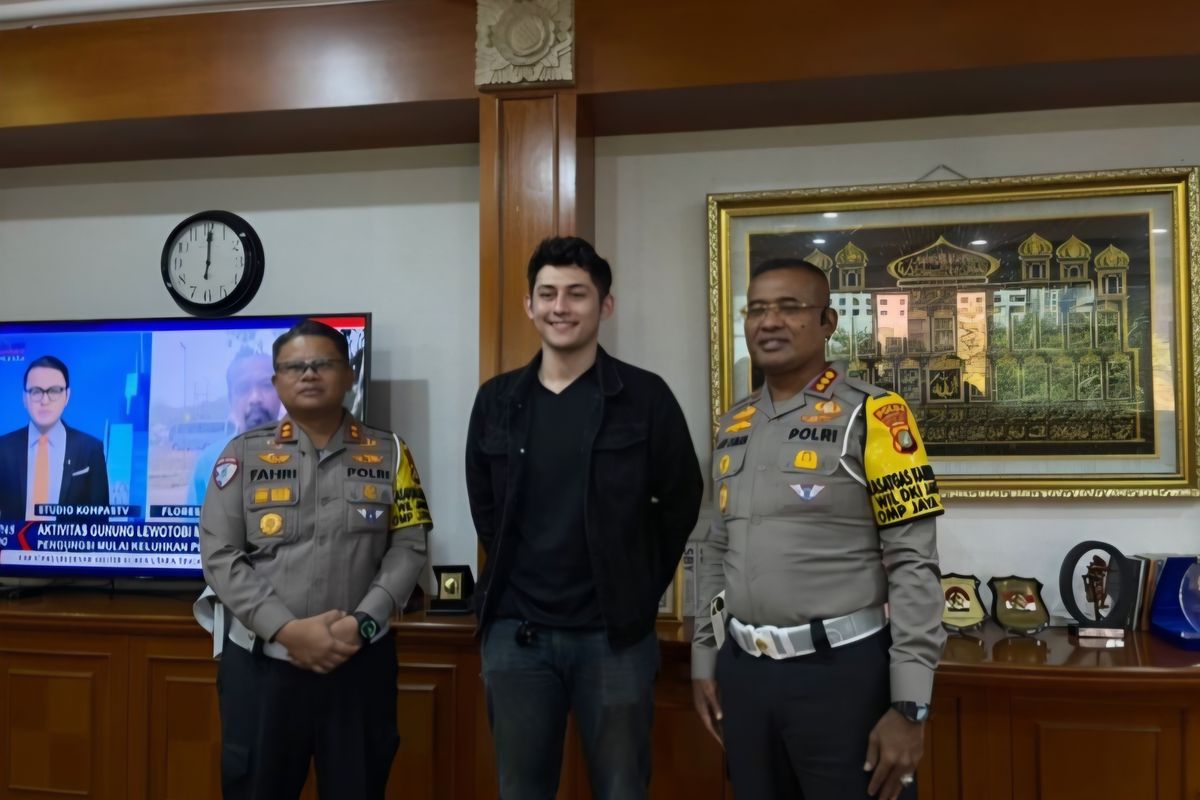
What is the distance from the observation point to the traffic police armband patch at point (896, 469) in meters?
1.41

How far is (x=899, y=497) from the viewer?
4.65 ft

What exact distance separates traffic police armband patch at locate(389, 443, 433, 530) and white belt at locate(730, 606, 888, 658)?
0.84 metres

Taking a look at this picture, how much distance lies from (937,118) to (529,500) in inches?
71.6

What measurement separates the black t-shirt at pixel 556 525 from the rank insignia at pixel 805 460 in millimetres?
398

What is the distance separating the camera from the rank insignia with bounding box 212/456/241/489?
177 cm

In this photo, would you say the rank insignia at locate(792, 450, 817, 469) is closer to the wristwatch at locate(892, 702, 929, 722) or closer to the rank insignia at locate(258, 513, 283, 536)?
the wristwatch at locate(892, 702, 929, 722)

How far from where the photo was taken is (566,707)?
158 centimetres

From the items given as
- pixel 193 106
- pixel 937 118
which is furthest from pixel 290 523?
pixel 937 118

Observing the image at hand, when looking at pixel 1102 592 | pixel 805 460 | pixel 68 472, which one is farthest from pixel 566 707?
pixel 68 472

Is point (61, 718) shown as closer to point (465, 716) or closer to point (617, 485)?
point (465, 716)

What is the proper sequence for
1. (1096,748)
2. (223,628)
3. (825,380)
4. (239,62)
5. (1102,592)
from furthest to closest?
1. (239,62)
2. (1102,592)
3. (1096,748)
4. (223,628)
5. (825,380)

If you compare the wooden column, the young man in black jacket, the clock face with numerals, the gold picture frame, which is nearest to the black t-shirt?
the young man in black jacket

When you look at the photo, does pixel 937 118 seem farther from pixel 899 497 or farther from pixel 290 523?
pixel 290 523

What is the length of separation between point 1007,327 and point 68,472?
2.94 m
